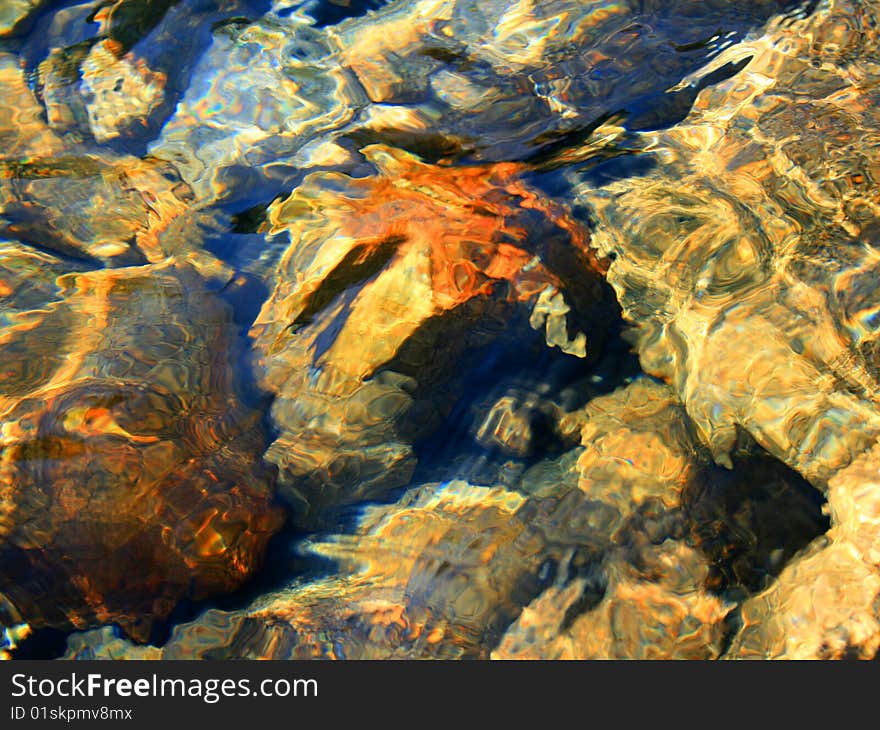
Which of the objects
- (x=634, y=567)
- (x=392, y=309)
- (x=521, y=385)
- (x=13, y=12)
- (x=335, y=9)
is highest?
(x=13, y=12)

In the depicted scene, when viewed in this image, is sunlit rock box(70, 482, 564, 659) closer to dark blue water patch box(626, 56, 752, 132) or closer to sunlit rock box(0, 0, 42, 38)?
dark blue water patch box(626, 56, 752, 132)

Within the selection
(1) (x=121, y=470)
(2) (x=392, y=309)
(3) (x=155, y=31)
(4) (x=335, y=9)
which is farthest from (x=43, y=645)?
(4) (x=335, y=9)

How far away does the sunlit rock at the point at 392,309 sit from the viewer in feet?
7.31

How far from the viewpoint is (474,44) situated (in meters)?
3.31

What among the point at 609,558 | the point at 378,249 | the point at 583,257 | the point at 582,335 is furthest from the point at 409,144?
the point at 609,558

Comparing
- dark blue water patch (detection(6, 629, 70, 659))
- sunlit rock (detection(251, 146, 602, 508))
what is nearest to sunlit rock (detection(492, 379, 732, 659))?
sunlit rock (detection(251, 146, 602, 508))

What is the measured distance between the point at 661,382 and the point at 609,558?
638 millimetres

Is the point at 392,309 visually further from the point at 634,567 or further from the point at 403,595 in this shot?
the point at 634,567

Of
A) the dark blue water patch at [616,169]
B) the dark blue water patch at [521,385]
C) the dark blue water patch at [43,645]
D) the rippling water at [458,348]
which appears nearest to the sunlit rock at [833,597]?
the rippling water at [458,348]

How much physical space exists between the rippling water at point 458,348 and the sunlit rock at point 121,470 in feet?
0.03

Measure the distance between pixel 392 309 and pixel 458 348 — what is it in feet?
0.84

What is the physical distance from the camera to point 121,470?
6.45 ft

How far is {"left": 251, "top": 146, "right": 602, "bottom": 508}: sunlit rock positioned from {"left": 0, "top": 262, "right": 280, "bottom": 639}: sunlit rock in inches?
7.0

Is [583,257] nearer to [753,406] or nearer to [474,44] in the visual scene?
[753,406]
